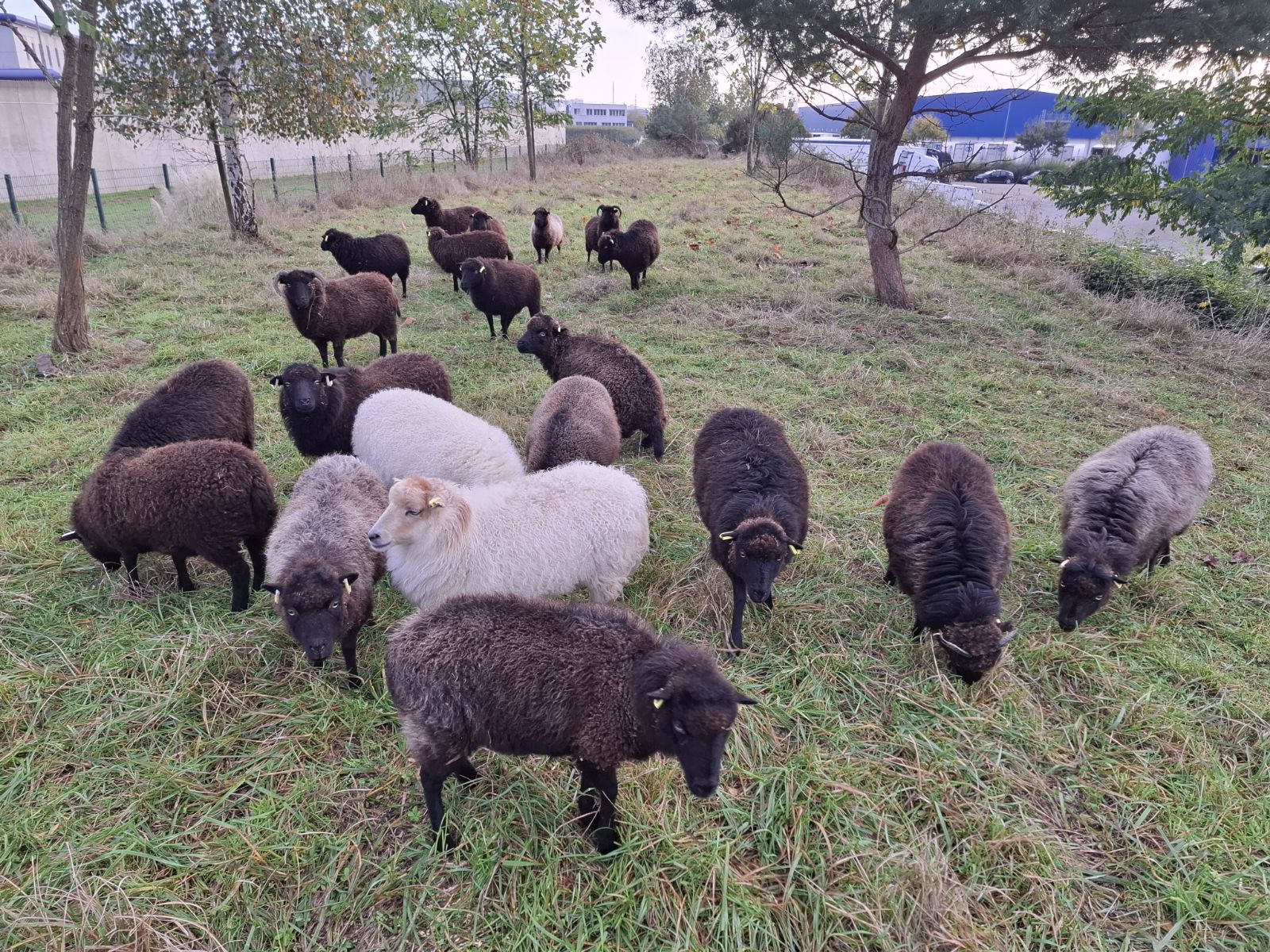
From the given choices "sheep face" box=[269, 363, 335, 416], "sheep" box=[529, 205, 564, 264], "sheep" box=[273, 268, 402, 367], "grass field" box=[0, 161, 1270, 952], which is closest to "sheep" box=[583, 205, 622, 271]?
"sheep" box=[529, 205, 564, 264]

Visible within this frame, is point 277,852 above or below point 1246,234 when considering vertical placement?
below

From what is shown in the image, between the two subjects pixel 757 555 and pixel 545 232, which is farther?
pixel 545 232

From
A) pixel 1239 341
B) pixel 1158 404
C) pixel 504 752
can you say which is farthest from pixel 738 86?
pixel 504 752

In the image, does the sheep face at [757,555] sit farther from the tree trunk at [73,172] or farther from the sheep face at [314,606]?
the tree trunk at [73,172]

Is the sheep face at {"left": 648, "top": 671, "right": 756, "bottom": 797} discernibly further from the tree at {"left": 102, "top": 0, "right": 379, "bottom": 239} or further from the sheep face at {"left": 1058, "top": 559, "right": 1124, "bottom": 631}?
the tree at {"left": 102, "top": 0, "right": 379, "bottom": 239}

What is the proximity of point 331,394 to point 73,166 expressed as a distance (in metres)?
5.53

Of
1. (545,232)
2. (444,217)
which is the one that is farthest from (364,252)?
(444,217)

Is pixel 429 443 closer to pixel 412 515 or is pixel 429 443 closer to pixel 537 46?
pixel 412 515

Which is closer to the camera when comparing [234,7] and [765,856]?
[765,856]

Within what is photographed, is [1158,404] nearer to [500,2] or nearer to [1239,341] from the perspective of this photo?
[1239,341]

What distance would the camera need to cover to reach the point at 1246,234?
28.9 ft

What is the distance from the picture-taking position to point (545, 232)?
13891 mm

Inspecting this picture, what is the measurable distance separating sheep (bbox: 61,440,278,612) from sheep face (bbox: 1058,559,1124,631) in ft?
17.2

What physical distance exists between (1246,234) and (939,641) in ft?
30.1
